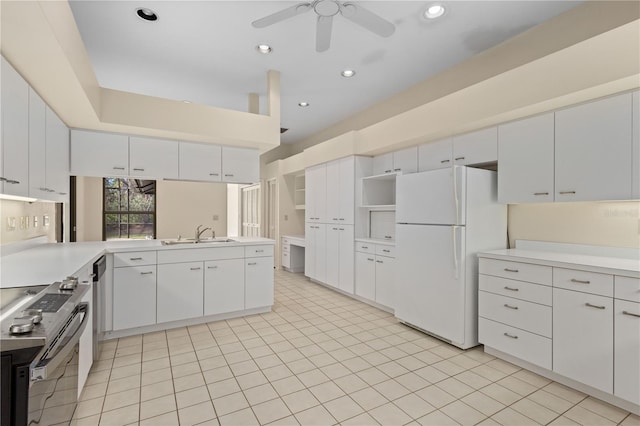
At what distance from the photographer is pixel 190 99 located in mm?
4594

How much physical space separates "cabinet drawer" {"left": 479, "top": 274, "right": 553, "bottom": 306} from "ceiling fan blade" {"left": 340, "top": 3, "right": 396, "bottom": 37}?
217 centimetres

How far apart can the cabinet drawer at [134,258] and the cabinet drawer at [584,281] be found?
3.53 m

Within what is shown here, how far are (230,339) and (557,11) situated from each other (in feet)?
13.4

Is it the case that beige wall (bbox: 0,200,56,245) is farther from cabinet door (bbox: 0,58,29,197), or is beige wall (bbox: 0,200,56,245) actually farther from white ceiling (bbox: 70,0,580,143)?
white ceiling (bbox: 70,0,580,143)

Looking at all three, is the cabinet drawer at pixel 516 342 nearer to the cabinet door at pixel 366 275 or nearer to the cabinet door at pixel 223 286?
the cabinet door at pixel 366 275

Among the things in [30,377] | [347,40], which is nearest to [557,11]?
[347,40]

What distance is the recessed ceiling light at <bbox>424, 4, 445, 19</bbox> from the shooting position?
2.50 meters

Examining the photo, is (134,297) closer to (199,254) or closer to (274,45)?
(199,254)

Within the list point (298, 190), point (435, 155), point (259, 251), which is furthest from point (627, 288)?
point (298, 190)

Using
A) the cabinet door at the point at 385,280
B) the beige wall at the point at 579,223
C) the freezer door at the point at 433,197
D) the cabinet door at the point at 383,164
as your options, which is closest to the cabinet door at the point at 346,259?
the cabinet door at the point at 385,280

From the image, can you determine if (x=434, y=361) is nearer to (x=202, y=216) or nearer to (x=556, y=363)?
(x=556, y=363)

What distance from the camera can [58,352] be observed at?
3.86ft

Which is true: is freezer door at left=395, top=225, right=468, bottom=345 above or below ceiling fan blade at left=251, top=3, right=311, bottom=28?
below

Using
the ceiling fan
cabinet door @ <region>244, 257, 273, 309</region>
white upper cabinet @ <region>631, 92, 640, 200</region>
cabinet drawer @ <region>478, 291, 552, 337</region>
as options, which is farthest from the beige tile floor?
the ceiling fan
